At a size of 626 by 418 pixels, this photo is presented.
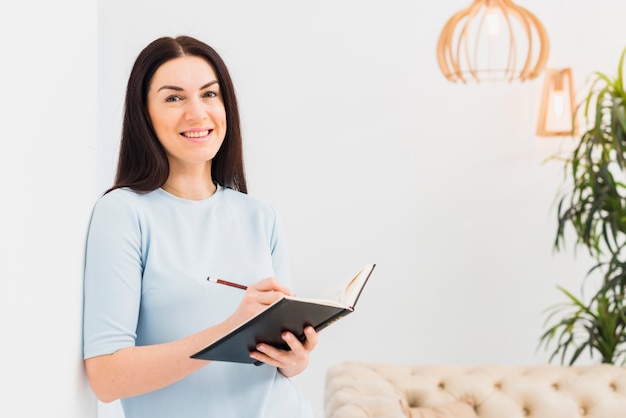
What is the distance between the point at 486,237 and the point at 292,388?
2473 mm

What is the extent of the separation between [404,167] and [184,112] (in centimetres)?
245

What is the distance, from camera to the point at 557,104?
145 inches

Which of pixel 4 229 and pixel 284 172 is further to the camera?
pixel 284 172

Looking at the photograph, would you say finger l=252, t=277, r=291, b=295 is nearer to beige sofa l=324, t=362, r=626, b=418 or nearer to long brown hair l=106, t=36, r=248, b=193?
long brown hair l=106, t=36, r=248, b=193

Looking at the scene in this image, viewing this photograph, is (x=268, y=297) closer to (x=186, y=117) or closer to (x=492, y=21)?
(x=186, y=117)

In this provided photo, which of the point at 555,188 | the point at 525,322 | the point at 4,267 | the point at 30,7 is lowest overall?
the point at 525,322

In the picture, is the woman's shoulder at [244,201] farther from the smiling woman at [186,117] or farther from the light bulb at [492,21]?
the light bulb at [492,21]

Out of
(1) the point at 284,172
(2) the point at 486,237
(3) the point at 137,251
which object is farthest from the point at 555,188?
(3) the point at 137,251

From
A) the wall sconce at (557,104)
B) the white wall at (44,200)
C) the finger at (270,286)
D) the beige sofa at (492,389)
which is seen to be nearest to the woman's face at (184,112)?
the white wall at (44,200)

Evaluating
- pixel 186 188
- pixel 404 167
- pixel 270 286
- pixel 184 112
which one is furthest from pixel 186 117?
pixel 404 167

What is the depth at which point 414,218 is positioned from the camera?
12.6 ft

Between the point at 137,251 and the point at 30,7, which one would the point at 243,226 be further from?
the point at 30,7

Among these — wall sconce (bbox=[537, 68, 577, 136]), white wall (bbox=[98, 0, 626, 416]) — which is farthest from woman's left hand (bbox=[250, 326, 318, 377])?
wall sconce (bbox=[537, 68, 577, 136])

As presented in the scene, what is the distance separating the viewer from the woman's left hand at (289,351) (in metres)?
1.31
